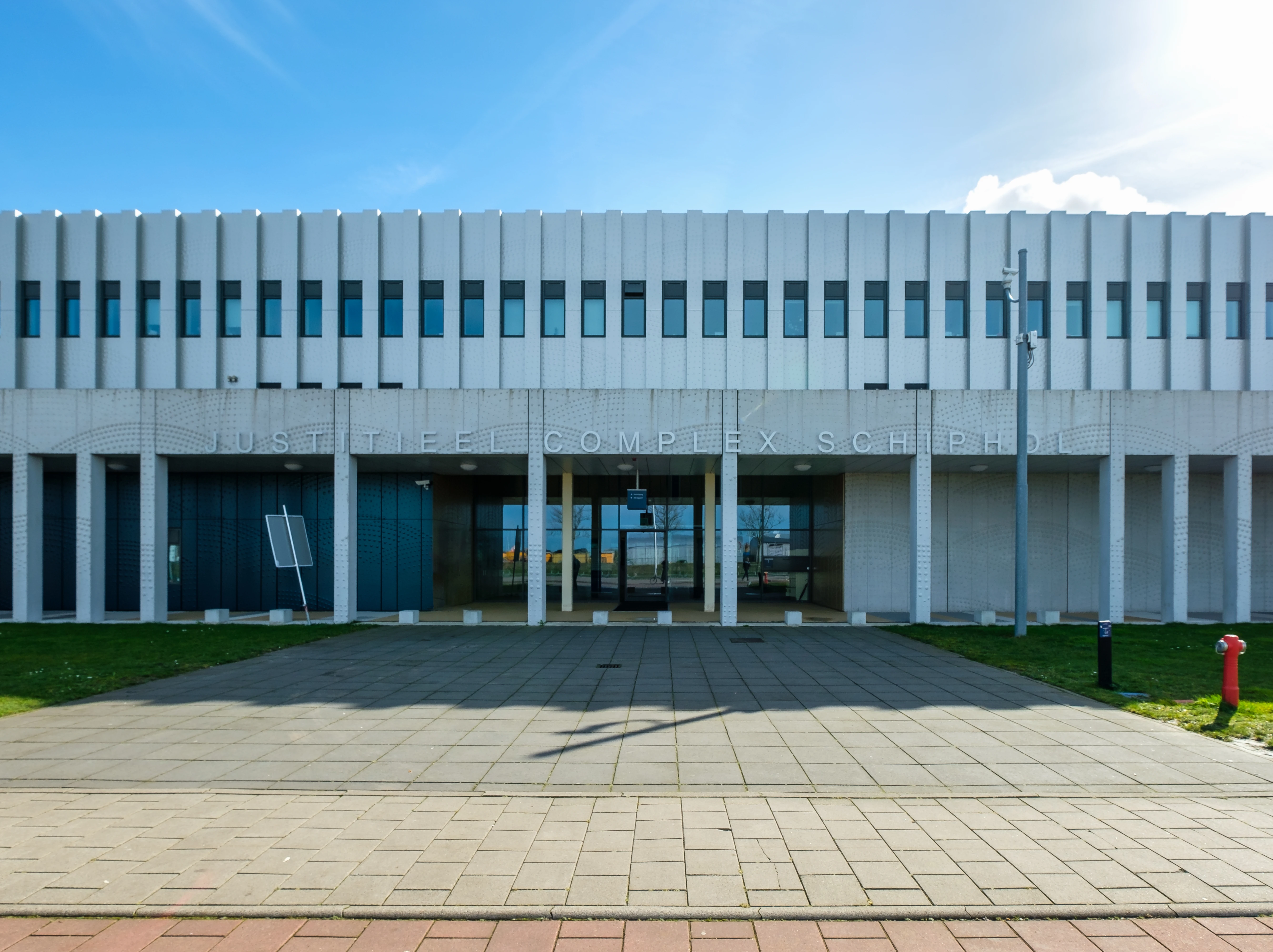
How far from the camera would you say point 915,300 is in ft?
79.3

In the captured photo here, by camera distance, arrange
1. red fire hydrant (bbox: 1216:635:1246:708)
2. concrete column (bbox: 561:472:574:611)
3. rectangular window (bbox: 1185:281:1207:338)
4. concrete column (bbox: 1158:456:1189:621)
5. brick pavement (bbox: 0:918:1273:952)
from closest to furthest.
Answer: brick pavement (bbox: 0:918:1273:952)
red fire hydrant (bbox: 1216:635:1246:708)
concrete column (bbox: 1158:456:1189:621)
concrete column (bbox: 561:472:574:611)
rectangular window (bbox: 1185:281:1207:338)

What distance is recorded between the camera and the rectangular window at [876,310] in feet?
78.8

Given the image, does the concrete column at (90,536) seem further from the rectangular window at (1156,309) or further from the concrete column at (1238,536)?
the rectangular window at (1156,309)

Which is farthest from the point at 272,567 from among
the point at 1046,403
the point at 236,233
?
the point at 1046,403

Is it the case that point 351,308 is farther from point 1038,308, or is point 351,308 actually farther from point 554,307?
point 1038,308

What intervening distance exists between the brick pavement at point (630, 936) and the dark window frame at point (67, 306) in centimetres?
2695

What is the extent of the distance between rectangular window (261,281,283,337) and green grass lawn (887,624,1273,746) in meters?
22.0

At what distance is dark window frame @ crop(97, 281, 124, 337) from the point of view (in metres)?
24.5

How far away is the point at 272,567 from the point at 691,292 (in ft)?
53.8

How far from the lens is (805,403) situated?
60.6 feet

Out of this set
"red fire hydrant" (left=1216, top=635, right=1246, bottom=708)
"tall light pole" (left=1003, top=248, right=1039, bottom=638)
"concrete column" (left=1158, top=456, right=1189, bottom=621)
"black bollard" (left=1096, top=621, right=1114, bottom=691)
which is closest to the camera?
"red fire hydrant" (left=1216, top=635, right=1246, bottom=708)

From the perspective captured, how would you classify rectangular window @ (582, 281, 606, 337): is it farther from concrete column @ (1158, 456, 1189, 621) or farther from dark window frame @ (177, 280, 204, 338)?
concrete column @ (1158, 456, 1189, 621)

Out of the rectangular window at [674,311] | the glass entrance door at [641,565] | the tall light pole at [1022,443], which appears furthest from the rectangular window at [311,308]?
the tall light pole at [1022,443]

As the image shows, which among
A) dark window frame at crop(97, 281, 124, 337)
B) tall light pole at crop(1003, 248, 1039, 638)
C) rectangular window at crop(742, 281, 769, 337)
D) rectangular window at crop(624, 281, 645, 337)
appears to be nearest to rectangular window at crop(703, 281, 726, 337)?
rectangular window at crop(742, 281, 769, 337)
